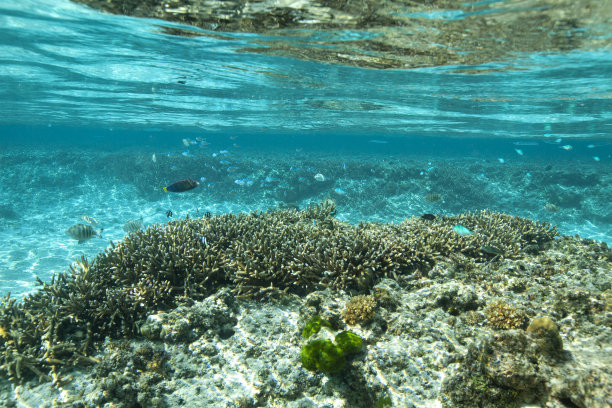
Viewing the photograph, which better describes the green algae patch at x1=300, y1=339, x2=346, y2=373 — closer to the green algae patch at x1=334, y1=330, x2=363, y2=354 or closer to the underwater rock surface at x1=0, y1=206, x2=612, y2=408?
the green algae patch at x1=334, y1=330, x2=363, y2=354

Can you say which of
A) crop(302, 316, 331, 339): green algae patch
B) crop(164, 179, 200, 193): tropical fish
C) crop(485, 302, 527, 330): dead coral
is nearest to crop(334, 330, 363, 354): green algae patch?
crop(302, 316, 331, 339): green algae patch

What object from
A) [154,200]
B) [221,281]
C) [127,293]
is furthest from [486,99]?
[154,200]

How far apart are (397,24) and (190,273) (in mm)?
10193

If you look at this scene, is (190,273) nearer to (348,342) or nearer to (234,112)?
(348,342)

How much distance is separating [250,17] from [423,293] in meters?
10.1

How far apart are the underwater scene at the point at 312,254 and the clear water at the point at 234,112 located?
0.67 feet

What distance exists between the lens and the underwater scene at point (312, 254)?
389cm

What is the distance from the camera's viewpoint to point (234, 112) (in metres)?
31.5

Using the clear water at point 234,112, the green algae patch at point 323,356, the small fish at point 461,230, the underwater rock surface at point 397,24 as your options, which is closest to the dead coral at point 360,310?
the green algae patch at point 323,356

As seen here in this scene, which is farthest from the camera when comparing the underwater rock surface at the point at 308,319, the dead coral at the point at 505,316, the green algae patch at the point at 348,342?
the dead coral at the point at 505,316

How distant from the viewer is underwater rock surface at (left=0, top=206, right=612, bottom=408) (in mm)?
3418

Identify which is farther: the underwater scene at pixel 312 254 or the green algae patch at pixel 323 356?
the underwater scene at pixel 312 254

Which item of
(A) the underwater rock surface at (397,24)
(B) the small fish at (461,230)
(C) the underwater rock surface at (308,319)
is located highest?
(A) the underwater rock surface at (397,24)

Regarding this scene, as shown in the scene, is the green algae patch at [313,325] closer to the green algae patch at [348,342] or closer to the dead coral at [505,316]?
the green algae patch at [348,342]
